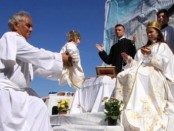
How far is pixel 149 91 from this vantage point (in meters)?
6.64

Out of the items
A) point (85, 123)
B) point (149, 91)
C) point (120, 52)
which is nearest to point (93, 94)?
point (120, 52)

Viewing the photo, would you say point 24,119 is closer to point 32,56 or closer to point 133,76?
point 32,56

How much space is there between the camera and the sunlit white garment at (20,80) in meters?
3.39

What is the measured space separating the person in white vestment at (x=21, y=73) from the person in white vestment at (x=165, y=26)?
4.80 meters

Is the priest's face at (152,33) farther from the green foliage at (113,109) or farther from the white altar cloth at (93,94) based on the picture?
the green foliage at (113,109)

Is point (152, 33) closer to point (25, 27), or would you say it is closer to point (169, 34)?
point (169, 34)

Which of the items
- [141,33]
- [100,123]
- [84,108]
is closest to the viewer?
[100,123]

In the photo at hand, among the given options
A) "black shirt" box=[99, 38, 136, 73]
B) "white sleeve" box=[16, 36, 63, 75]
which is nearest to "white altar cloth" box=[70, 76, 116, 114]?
"black shirt" box=[99, 38, 136, 73]

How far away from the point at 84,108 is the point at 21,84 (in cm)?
473

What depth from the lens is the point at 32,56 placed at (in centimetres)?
353

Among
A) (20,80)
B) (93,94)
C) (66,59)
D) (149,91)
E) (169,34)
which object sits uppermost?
(169,34)

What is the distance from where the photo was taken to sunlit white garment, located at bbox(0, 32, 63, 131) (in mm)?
3393

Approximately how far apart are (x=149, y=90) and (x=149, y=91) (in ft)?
0.05

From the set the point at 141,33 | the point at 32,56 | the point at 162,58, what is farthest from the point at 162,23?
the point at 32,56
